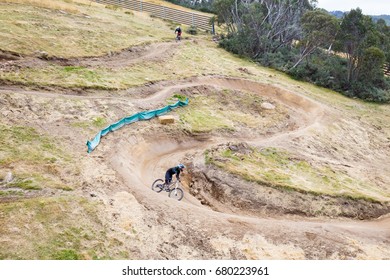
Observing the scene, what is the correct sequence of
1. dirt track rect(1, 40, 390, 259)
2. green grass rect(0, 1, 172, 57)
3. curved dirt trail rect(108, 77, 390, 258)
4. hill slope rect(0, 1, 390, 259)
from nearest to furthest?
hill slope rect(0, 1, 390, 259)
dirt track rect(1, 40, 390, 259)
curved dirt trail rect(108, 77, 390, 258)
green grass rect(0, 1, 172, 57)

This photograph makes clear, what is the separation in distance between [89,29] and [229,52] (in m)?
19.4

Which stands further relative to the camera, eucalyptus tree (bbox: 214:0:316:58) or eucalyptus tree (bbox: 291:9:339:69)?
eucalyptus tree (bbox: 214:0:316:58)

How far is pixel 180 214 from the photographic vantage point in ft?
57.1

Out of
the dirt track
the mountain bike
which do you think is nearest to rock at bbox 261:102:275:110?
the dirt track

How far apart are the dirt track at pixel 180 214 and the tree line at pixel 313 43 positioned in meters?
21.2

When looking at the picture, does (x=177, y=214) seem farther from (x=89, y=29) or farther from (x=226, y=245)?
(x=89, y=29)

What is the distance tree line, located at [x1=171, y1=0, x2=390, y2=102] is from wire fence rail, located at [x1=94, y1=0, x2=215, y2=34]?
25.2 ft

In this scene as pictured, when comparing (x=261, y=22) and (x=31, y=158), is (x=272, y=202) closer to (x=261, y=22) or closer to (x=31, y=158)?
(x=31, y=158)

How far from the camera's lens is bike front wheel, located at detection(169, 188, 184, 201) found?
20.5 meters

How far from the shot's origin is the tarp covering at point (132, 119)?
21.9m

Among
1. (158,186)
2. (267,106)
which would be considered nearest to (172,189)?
(158,186)

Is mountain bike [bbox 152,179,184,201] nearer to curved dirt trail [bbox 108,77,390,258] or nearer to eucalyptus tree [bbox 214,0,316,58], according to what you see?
curved dirt trail [bbox 108,77,390,258]

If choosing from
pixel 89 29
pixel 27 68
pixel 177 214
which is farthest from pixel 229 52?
pixel 177 214

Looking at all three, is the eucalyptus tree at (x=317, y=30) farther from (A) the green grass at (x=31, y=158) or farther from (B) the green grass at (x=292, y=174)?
(A) the green grass at (x=31, y=158)
